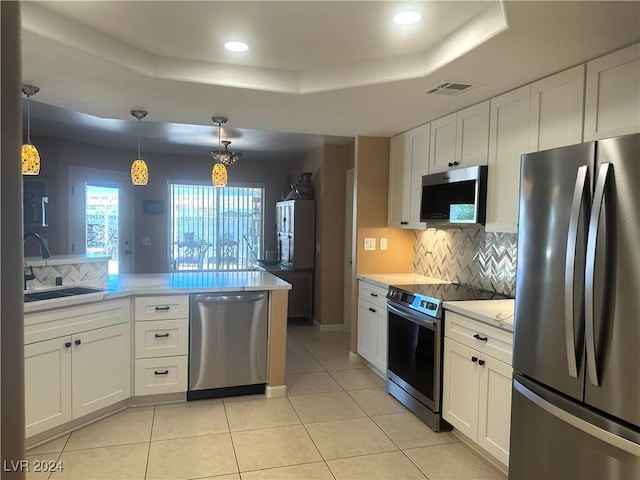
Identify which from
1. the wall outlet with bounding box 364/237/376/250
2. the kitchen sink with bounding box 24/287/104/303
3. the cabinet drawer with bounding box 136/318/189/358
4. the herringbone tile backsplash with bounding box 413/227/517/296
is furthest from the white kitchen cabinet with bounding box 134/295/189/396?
the herringbone tile backsplash with bounding box 413/227/517/296

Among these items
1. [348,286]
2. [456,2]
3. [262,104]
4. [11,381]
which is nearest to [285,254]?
[348,286]

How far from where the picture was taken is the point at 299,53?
2.61 m

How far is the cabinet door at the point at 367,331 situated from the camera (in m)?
4.05

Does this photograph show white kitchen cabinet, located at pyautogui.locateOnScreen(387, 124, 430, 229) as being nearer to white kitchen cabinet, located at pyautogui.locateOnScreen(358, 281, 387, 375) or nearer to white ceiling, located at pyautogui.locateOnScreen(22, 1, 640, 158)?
white ceiling, located at pyautogui.locateOnScreen(22, 1, 640, 158)

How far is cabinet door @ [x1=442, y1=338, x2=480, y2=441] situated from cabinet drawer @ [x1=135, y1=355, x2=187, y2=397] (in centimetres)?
197

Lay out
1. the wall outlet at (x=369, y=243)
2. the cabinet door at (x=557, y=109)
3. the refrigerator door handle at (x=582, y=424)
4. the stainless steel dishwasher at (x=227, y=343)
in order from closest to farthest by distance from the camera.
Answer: the refrigerator door handle at (x=582, y=424) < the cabinet door at (x=557, y=109) < the stainless steel dishwasher at (x=227, y=343) < the wall outlet at (x=369, y=243)

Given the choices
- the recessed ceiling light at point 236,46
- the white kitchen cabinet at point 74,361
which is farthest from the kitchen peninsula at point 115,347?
the recessed ceiling light at point 236,46

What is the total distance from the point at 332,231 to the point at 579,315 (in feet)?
13.7

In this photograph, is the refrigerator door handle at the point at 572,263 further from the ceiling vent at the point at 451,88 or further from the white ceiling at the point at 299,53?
the ceiling vent at the point at 451,88

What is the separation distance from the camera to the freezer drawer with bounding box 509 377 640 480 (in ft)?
5.15

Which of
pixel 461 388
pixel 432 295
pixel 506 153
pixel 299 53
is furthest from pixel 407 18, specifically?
pixel 461 388

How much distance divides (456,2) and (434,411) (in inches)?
98.9

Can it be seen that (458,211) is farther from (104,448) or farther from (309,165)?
(309,165)

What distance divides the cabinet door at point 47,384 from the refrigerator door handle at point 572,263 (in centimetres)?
285
